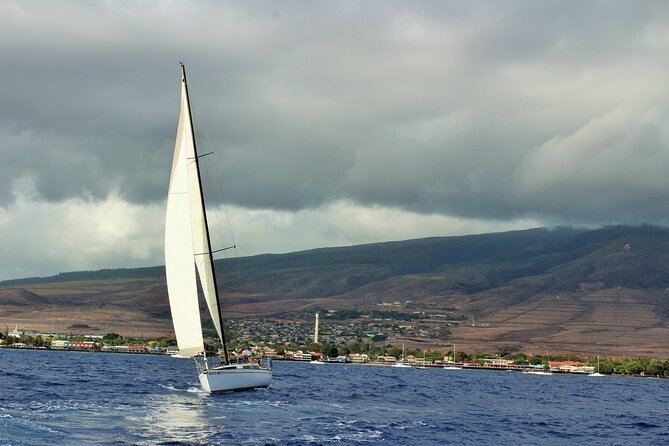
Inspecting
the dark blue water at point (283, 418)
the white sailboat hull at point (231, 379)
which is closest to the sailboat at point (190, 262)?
the white sailboat hull at point (231, 379)

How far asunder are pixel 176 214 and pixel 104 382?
25.6m

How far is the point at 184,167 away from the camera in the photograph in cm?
7138

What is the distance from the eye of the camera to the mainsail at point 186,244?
68.9 m

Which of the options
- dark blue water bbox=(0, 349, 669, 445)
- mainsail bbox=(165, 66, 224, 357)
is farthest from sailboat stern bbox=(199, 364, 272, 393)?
mainsail bbox=(165, 66, 224, 357)

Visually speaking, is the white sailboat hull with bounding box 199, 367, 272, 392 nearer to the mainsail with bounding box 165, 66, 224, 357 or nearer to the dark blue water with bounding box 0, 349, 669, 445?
the dark blue water with bounding box 0, 349, 669, 445

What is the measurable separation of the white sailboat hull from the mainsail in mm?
2371

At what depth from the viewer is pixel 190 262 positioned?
69.7m

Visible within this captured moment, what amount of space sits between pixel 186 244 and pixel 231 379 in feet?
37.1

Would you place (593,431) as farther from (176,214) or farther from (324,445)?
(176,214)

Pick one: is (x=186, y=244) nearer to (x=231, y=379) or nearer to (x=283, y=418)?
(x=231, y=379)

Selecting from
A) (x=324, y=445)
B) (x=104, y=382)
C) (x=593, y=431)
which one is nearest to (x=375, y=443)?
(x=324, y=445)

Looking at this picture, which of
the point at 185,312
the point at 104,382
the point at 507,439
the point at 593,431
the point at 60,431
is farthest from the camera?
the point at 104,382

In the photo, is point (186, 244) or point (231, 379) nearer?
point (231, 379)

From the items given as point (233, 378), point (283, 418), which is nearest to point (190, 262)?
point (233, 378)
